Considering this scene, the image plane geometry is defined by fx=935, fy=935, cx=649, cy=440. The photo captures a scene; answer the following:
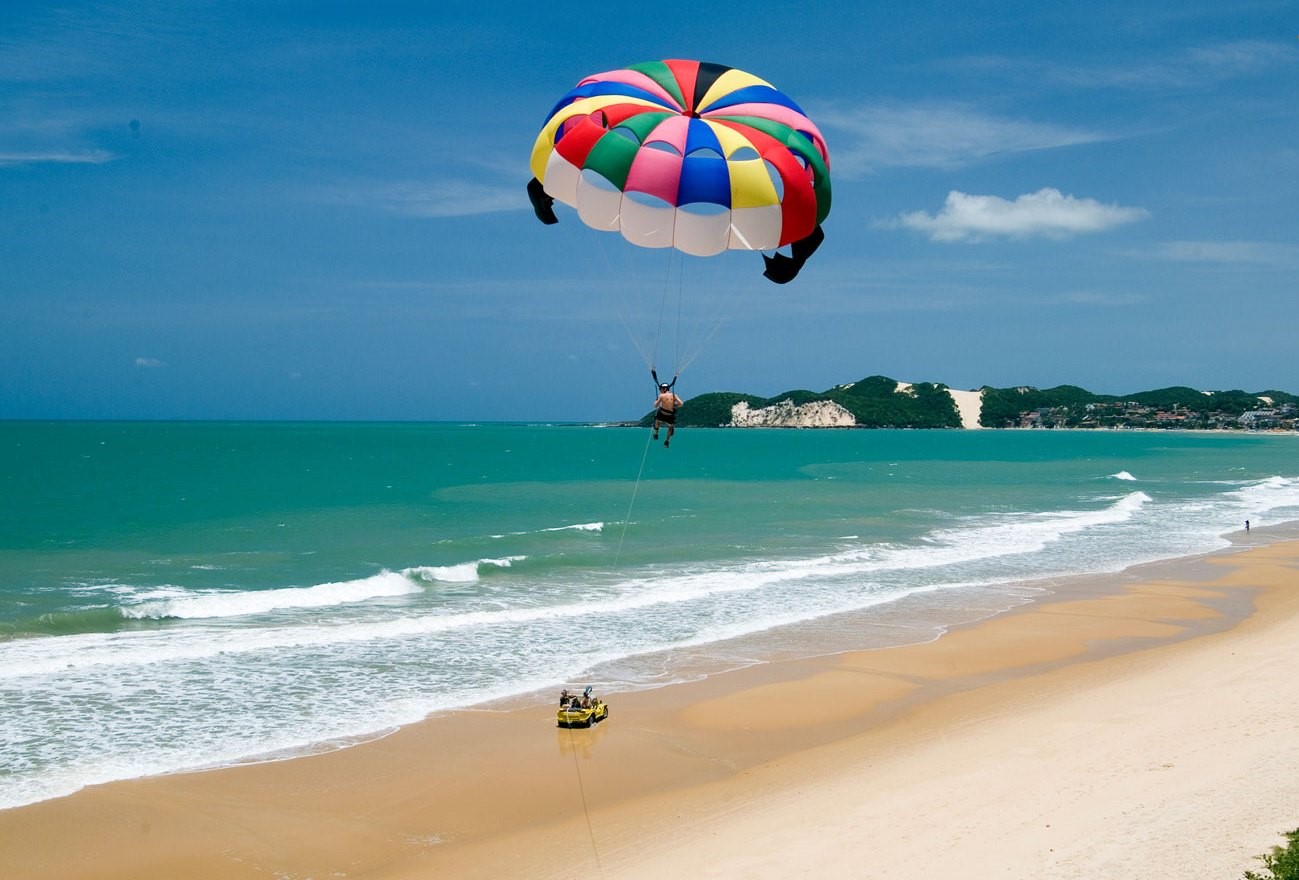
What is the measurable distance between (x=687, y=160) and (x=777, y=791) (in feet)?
25.6

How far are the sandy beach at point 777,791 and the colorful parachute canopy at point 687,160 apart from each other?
649cm

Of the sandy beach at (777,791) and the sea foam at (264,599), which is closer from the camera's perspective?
the sandy beach at (777,791)

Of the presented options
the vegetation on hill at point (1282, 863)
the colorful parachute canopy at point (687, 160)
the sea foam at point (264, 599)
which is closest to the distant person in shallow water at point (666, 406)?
the colorful parachute canopy at point (687, 160)

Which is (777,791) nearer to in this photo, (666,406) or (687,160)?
(666,406)

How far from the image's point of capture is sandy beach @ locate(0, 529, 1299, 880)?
311 inches

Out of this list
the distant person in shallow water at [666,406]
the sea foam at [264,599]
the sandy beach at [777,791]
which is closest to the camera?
the sandy beach at [777,791]

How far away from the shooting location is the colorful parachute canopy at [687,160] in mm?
12234

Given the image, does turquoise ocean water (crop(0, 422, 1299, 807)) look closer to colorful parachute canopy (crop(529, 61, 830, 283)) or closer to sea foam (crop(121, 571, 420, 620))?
sea foam (crop(121, 571, 420, 620))

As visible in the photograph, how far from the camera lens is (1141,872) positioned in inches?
276

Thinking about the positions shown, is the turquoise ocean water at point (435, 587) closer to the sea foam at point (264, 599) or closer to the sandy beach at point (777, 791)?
the sea foam at point (264, 599)

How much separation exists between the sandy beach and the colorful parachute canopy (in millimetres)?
6492

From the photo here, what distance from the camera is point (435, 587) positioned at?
2178 cm

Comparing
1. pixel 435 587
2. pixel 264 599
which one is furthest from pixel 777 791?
pixel 264 599

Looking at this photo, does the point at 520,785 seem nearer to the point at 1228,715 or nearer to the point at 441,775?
the point at 441,775
